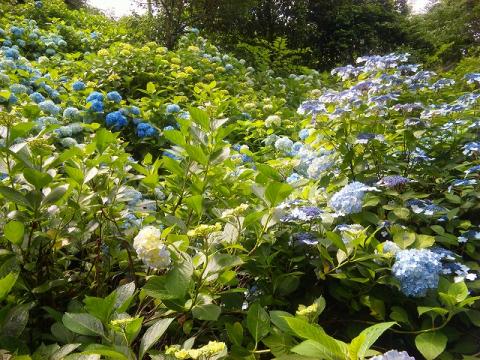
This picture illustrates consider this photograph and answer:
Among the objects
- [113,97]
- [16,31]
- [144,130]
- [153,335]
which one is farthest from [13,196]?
[16,31]

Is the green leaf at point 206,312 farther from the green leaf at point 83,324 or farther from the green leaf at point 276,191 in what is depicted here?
the green leaf at point 276,191

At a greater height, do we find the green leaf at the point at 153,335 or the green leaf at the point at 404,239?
the green leaf at the point at 404,239

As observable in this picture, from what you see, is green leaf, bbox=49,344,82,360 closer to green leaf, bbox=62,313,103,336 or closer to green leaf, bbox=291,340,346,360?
green leaf, bbox=62,313,103,336

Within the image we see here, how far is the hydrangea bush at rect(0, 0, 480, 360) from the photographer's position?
909mm

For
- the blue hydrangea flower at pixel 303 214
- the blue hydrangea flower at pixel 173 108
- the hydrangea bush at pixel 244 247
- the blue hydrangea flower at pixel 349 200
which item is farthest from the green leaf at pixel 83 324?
the blue hydrangea flower at pixel 173 108

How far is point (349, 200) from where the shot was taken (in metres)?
1.40

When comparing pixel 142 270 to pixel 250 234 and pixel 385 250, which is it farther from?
pixel 385 250

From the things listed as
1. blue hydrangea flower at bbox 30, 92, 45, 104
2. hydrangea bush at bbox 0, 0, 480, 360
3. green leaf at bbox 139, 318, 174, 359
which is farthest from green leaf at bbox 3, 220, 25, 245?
blue hydrangea flower at bbox 30, 92, 45, 104

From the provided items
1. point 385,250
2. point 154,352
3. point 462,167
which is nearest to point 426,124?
point 462,167

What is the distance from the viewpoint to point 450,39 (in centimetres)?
998

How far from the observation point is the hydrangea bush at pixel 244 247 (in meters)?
0.91

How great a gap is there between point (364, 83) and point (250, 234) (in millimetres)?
1264

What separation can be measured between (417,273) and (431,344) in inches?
7.0

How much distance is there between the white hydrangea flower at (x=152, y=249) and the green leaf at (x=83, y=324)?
0.16 meters
